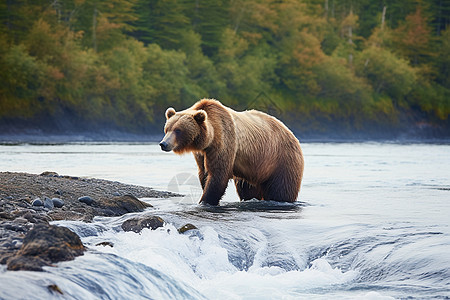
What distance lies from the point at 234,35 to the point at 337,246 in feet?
172

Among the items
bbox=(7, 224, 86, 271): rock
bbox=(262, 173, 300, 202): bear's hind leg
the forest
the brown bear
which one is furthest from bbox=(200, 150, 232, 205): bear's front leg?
the forest

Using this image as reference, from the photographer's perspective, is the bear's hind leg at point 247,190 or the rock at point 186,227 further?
the bear's hind leg at point 247,190

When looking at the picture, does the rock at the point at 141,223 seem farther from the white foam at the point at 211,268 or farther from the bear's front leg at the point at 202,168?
the bear's front leg at the point at 202,168

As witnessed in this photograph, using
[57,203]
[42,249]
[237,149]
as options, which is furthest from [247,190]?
[42,249]

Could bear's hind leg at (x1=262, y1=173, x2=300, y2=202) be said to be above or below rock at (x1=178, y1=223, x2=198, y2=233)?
below

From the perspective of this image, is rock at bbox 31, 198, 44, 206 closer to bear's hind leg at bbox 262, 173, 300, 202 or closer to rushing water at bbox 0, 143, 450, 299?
rushing water at bbox 0, 143, 450, 299

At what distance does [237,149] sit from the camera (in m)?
9.17

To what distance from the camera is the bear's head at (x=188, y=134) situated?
28.4 feet

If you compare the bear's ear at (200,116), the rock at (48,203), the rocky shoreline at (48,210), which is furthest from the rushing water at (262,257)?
the bear's ear at (200,116)

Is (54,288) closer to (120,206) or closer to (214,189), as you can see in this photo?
(120,206)

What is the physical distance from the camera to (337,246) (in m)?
6.70

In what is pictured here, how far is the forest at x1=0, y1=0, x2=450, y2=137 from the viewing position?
42281 mm

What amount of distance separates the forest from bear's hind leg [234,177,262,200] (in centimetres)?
2995

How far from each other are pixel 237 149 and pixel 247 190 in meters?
1.11
